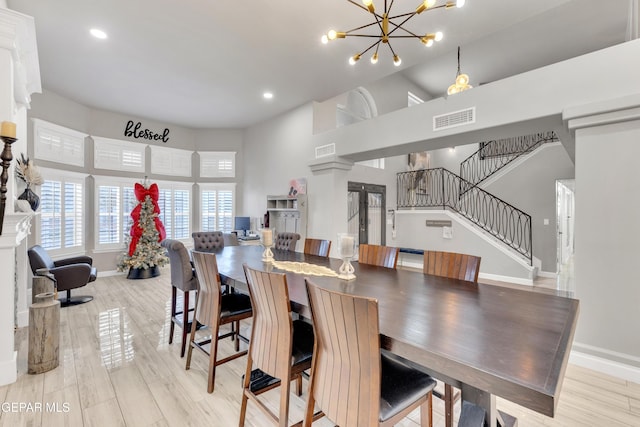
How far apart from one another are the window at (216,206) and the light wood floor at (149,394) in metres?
4.37

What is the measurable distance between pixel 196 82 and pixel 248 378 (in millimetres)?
4767

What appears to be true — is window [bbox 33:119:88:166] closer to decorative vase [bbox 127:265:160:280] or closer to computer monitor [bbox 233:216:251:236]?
decorative vase [bbox 127:265:160:280]

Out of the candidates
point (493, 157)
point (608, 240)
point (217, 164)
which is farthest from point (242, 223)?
point (493, 157)

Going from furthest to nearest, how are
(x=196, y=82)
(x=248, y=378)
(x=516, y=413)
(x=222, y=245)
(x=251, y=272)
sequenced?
(x=196, y=82) < (x=222, y=245) < (x=516, y=413) < (x=248, y=378) < (x=251, y=272)

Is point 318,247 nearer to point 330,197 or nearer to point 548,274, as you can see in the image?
point 330,197

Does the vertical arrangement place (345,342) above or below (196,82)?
below

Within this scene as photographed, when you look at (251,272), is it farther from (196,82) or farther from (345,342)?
(196,82)

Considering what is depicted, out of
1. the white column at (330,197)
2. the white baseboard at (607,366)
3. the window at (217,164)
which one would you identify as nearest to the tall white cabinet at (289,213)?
the white column at (330,197)

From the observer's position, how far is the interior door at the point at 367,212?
271 inches

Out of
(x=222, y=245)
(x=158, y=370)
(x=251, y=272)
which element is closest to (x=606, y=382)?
(x=251, y=272)

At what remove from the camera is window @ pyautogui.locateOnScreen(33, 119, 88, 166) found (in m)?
4.89

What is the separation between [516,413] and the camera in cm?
205

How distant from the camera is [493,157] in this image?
309 inches

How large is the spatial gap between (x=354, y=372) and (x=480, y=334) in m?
0.54
